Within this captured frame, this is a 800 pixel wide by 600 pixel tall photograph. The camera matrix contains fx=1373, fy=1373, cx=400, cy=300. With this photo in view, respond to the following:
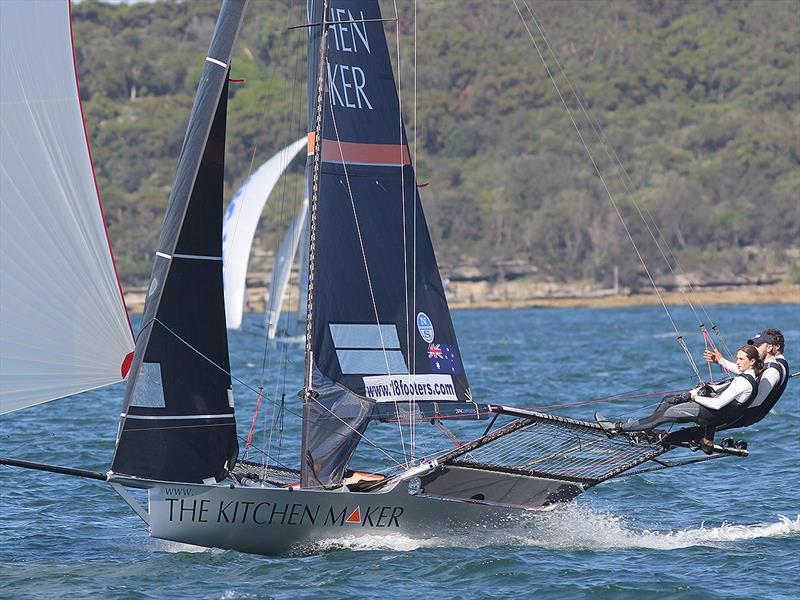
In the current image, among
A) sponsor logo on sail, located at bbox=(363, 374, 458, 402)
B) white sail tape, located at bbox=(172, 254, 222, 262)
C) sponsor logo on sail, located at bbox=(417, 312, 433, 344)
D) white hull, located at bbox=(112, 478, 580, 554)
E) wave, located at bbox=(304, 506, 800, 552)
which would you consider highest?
white sail tape, located at bbox=(172, 254, 222, 262)

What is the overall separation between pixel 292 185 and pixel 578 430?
7001cm

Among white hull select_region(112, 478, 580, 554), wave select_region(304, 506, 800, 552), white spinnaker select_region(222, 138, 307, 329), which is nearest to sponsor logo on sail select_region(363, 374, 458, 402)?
white hull select_region(112, 478, 580, 554)

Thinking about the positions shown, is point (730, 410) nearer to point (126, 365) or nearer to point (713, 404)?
point (713, 404)

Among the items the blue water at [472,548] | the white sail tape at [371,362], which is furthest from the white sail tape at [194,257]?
the blue water at [472,548]

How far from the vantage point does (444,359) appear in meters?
11.7

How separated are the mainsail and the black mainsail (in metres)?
0.81

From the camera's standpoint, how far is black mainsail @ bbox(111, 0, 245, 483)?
Result: 34.0 ft

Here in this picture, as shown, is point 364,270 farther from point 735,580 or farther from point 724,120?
point 724,120

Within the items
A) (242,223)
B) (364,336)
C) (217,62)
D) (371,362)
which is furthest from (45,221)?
(242,223)

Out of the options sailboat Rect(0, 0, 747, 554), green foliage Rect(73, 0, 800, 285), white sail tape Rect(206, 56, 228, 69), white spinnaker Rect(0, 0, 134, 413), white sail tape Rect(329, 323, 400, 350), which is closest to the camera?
white spinnaker Rect(0, 0, 134, 413)

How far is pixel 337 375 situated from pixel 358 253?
3.32 feet

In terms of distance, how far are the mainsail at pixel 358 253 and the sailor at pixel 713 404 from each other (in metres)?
1.62

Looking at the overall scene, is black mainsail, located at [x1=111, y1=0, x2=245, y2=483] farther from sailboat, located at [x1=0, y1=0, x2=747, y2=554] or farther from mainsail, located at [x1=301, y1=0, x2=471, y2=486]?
mainsail, located at [x1=301, y1=0, x2=471, y2=486]

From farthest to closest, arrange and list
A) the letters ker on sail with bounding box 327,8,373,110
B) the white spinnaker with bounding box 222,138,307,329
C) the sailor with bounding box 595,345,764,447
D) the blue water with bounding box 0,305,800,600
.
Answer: the white spinnaker with bounding box 222,138,307,329 → the letters ker on sail with bounding box 327,8,373,110 → the sailor with bounding box 595,345,764,447 → the blue water with bounding box 0,305,800,600
